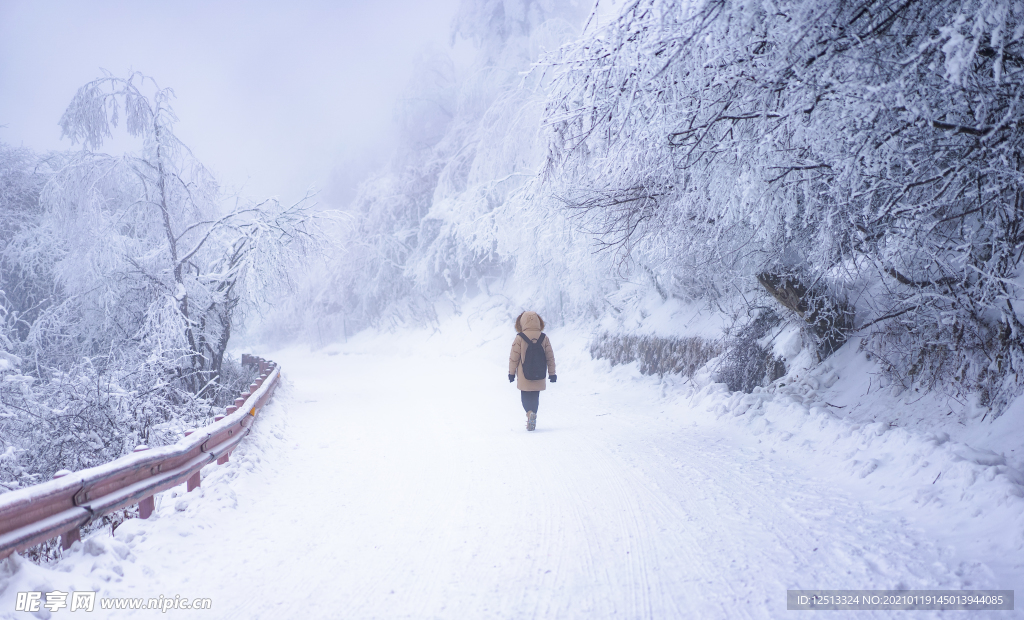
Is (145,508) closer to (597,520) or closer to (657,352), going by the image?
(597,520)

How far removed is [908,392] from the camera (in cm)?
596

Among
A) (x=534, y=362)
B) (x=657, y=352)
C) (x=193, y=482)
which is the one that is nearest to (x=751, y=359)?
(x=534, y=362)

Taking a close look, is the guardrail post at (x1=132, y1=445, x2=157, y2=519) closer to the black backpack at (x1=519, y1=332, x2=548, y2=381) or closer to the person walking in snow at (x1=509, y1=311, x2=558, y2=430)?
the person walking in snow at (x1=509, y1=311, x2=558, y2=430)

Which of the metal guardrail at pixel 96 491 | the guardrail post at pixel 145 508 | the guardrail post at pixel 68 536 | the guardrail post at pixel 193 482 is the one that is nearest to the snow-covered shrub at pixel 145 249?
the guardrail post at pixel 193 482

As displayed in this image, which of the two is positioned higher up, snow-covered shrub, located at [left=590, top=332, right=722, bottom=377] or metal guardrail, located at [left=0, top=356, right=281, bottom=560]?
metal guardrail, located at [left=0, top=356, right=281, bottom=560]

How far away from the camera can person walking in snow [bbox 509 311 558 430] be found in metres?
8.23

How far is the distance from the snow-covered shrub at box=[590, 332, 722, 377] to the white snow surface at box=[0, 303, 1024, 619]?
3065mm

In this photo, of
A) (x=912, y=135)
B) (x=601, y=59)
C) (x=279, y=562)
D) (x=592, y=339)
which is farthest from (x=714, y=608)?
(x=592, y=339)

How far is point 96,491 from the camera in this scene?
138 inches

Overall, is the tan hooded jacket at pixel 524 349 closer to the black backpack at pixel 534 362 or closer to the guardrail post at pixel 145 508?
the black backpack at pixel 534 362

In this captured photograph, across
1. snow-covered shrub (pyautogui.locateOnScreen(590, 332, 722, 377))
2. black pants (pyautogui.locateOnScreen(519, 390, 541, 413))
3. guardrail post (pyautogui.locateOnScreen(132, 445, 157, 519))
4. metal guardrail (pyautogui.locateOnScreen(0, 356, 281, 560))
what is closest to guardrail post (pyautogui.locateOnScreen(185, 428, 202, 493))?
metal guardrail (pyautogui.locateOnScreen(0, 356, 281, 560))

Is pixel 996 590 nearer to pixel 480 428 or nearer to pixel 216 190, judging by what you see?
pixel 480 428

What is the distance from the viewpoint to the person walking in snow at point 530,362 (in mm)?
8227

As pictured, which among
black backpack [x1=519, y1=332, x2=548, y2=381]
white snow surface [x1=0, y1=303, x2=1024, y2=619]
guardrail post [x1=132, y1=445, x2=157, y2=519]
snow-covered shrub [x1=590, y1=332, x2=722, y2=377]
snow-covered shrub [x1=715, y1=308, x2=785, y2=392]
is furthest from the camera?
snow-covered shrub [x1=590, y1=332, x2=722, y2=377]
